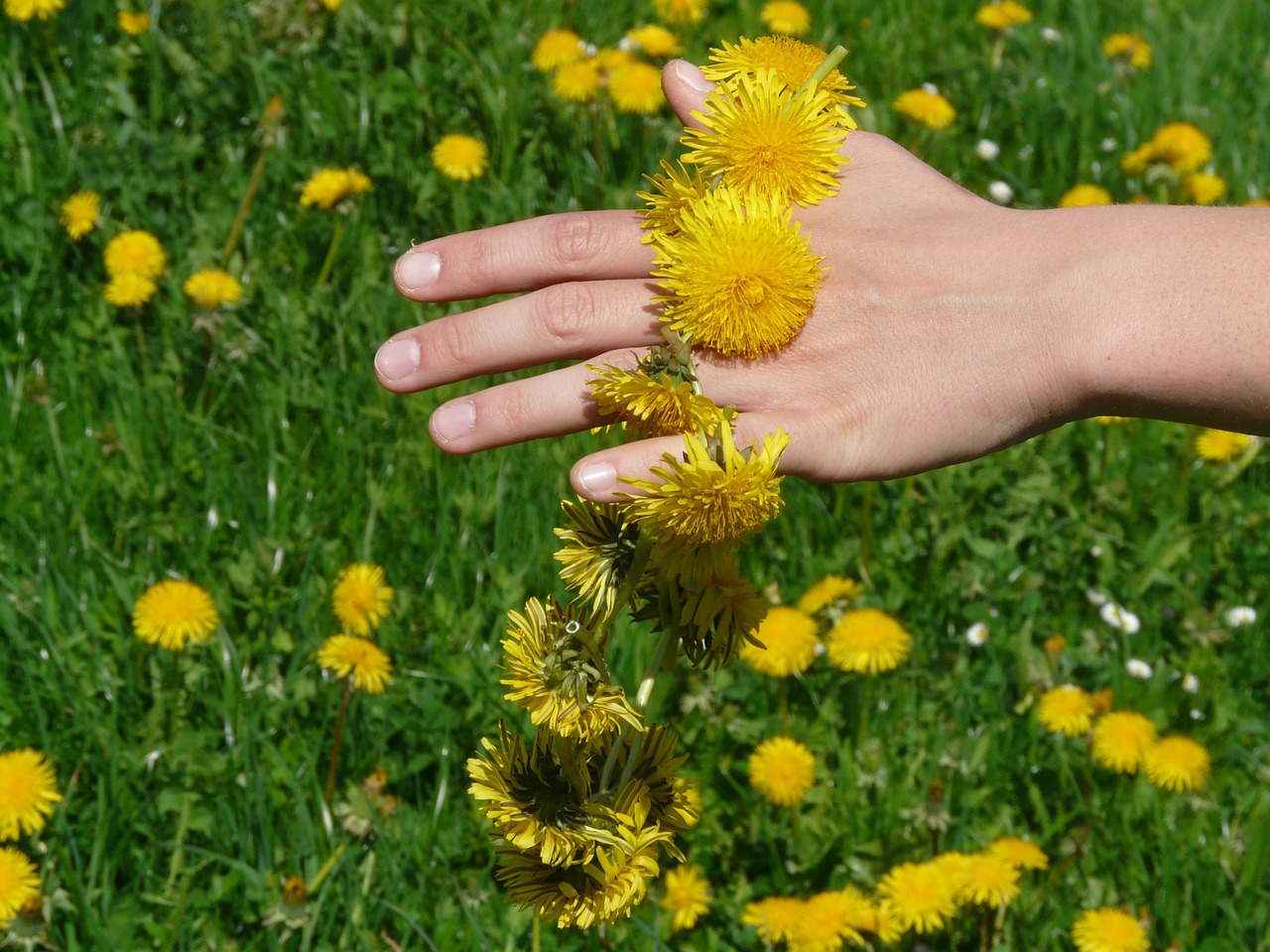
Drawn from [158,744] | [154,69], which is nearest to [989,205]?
[158,744]

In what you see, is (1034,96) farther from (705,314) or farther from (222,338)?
(705,314)

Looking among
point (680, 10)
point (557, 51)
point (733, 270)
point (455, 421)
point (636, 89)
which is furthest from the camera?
point (680, 10)

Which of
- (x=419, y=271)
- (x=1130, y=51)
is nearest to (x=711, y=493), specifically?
(x=419, y=271)

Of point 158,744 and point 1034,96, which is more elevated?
point 1034,96

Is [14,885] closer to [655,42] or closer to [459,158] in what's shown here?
[459,158]

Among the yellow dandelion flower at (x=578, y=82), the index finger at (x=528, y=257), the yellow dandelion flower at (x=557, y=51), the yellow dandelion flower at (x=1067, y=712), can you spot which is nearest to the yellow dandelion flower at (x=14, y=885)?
the index finger at (x=528, y=257)

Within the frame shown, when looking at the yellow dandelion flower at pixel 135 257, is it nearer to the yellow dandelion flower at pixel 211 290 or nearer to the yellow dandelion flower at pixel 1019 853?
the yellow dandelion flower at pixel 211 290

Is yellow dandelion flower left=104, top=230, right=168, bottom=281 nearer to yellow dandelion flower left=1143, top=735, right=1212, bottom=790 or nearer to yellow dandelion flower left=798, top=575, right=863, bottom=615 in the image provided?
yellow dandelion flower left=798, top=575, right=863, bottom=615
